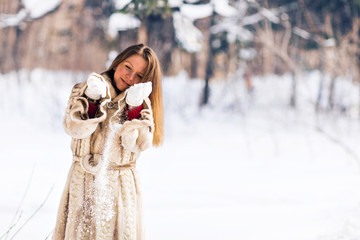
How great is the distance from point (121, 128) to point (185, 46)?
5.49 m

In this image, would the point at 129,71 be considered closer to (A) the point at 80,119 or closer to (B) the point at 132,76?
(B) the point at 132,76

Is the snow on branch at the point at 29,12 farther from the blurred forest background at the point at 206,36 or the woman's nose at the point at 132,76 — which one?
the woman's nose at the point at 132,76

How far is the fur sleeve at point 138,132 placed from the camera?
5.72ft

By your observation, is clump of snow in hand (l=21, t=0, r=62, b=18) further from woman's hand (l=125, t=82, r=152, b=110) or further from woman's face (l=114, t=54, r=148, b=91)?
woman's hand (l=125, t=82, r=152, b=110)

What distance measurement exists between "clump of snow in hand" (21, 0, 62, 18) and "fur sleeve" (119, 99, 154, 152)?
7.84 meters

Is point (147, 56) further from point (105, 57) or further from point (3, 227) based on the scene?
point (105, 57)

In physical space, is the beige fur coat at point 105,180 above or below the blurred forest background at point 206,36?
below

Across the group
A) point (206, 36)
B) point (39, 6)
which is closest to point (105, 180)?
point (206, 36)

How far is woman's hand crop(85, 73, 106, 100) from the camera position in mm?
1643

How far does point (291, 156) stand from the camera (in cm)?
667

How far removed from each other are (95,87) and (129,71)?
1.11 ft

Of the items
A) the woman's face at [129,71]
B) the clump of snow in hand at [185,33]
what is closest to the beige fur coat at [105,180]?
the woman's face at [129,71]

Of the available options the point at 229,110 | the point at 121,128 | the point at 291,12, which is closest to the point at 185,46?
the point at 229,110

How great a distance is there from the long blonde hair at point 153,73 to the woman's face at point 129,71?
24mm
